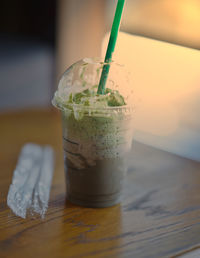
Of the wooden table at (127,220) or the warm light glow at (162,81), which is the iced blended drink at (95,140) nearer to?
the wooden table at (127,220)

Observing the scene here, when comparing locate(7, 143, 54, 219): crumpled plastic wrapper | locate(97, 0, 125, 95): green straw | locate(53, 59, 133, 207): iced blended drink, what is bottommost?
locate(7, 143, 54, 219): crumpled plastic wrapper

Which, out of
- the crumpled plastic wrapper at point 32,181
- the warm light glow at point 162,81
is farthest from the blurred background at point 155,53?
the crumpled plastic wrapper at point 32,181

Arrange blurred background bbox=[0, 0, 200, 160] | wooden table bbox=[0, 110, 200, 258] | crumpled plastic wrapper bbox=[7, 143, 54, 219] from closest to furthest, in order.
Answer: wooden table bbox=[0, 110, 200, 258] < crumpled plastic wrapper bbox=[7, 143, 54, 219] < blurred background bbox=[0, 0, 200, 160]

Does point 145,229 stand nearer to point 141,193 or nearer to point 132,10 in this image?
point 141,193

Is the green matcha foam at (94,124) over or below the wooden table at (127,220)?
over

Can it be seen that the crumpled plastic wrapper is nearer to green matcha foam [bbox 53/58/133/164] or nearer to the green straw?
green matcha foam [bbox 53/58/133/164]

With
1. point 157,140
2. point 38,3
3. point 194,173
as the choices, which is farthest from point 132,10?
Result: point 38,3

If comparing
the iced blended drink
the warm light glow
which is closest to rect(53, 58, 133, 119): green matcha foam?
the iced blended drink
